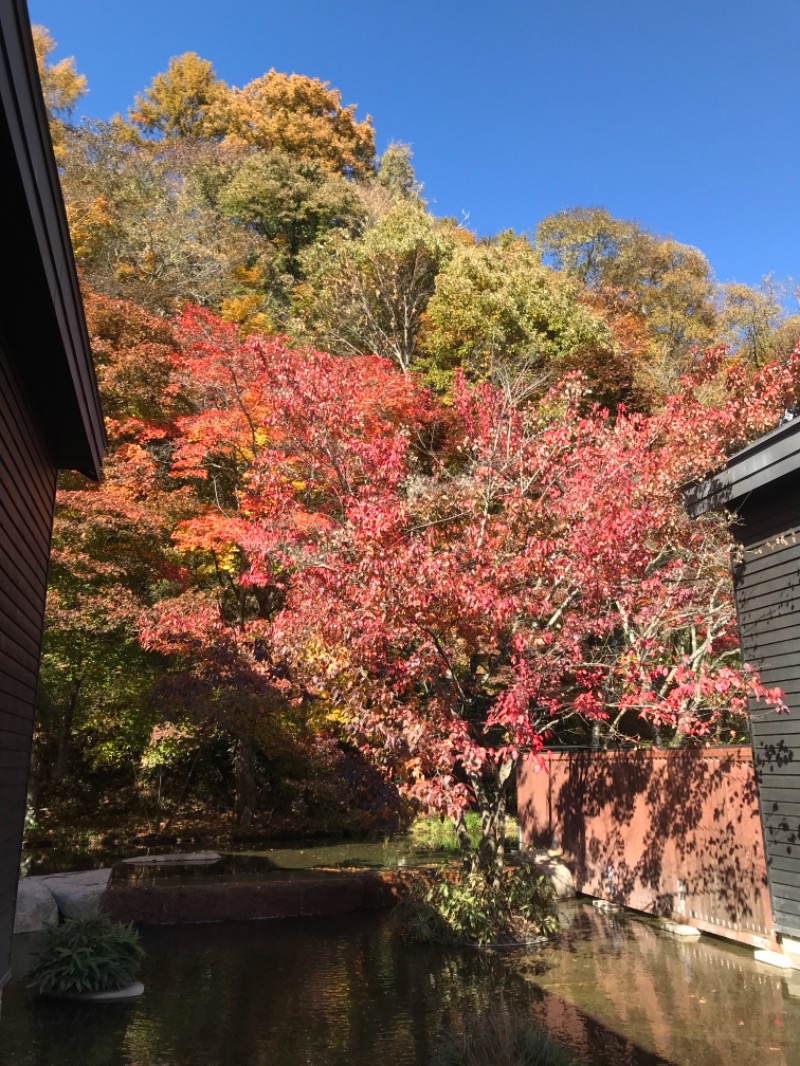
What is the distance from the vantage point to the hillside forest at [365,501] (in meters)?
9.05

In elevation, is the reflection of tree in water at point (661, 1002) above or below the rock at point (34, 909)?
below

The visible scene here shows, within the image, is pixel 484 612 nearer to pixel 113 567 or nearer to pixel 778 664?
pixel 778 664

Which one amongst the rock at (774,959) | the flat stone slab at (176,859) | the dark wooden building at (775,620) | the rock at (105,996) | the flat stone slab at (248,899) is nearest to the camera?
the rock at (105,996)

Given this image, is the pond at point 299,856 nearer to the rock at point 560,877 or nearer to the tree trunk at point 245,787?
the tree trunk at point 245,787

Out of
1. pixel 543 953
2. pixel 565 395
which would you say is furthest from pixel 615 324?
pixel 543 953

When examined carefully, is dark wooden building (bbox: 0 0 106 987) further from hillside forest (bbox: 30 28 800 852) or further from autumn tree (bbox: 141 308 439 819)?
autumn tree (bbox: 141 308 439 819)

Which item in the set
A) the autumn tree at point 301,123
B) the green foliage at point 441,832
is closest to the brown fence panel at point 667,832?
the green foliage at point 441,832

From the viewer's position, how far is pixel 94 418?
6312 millimetres

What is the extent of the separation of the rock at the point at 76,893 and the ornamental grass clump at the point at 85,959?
2.33 meters

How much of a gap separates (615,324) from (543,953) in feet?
79.7

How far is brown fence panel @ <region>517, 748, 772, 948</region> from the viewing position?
863 centimetres

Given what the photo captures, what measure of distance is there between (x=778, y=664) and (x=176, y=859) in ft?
41.0

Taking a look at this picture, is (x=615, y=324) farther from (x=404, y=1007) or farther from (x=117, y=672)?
(x=404, y=1007)

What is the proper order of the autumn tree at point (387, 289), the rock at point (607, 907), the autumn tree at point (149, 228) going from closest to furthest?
1. the rock at point (607, 907)
2. the autumn tree at point (387, 289)
3. the autumn tree at point (149, 228)
